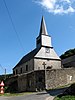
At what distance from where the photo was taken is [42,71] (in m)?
38.7

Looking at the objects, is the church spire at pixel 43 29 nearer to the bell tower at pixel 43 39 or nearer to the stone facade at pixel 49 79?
the bell tower at pixel 43 39

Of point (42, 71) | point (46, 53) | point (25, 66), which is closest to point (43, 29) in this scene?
point (46, 53)

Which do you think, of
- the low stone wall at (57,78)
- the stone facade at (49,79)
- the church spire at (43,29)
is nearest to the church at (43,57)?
the church spire at (43,29)

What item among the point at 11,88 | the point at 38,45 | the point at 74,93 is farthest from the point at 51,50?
the point at 74,93

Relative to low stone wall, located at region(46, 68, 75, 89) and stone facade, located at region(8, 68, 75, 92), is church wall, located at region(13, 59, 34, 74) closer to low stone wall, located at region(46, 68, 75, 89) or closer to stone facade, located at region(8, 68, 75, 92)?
stone facade, located at region(8, 68, 75, 92)

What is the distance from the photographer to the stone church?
126 feet

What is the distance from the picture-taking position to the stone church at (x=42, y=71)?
38531 millimetres

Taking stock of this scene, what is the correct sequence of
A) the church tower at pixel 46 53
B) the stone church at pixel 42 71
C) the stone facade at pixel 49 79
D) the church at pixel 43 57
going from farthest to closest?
1. the church tower at pixel 46 53
2. the church at pixel 43 57
3. the stone church at pixel 42 71
4. the stone facade at pixel 49 79

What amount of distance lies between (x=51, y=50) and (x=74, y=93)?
2801 cm

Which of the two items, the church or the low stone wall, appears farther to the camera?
the church

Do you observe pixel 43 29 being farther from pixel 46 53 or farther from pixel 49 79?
pixel 49 79

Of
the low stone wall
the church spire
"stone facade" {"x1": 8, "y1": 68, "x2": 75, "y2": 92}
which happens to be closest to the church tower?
the church spire

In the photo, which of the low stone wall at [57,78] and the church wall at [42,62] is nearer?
the low stone wall at [57,78]

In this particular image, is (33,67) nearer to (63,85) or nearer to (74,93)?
(63,85)
